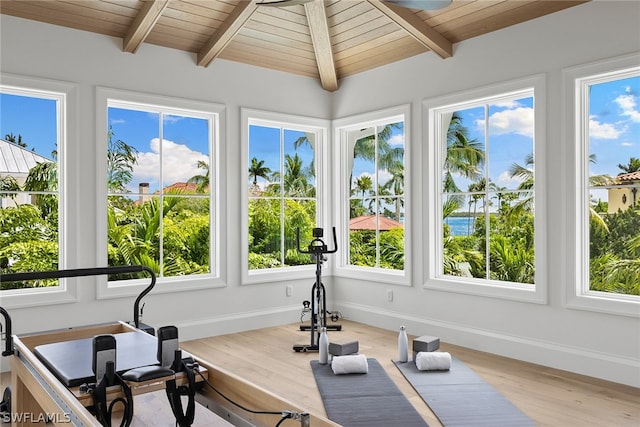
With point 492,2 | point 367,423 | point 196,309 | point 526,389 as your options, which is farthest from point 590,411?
point 196,309

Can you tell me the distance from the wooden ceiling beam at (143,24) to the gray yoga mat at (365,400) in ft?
9.96

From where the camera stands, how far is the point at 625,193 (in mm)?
3842

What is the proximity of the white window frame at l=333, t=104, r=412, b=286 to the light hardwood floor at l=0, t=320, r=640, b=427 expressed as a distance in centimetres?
64

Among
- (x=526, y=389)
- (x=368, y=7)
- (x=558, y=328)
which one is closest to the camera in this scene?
(x=526, y=389)

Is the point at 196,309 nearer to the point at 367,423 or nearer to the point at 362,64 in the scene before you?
the point at 367,423

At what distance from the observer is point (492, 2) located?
407cm

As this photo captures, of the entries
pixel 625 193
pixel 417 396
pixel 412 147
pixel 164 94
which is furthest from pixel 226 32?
pixel 625 193

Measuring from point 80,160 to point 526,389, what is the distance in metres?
3.87

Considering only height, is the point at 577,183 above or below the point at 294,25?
below

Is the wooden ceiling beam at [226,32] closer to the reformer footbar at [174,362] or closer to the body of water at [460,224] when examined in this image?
the body of water at [460,224]

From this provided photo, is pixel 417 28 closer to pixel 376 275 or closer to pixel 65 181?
pixel 376 275

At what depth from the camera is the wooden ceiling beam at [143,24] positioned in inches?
158

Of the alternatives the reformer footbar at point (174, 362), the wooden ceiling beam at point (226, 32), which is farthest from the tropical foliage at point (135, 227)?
the reformer footbar at point (174, 362)

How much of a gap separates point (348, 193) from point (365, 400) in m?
3.08
